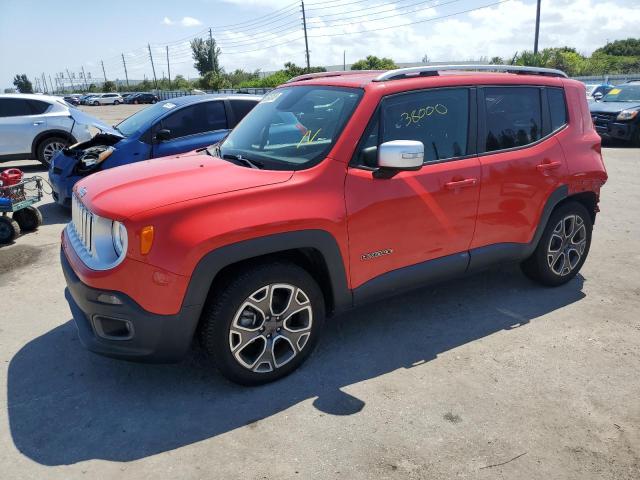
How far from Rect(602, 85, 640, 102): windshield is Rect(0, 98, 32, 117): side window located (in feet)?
49.3

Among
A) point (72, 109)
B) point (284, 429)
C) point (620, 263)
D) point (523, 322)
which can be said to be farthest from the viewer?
point (72, 109)

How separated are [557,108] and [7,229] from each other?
599cm

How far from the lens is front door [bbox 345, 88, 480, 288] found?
3.27 meters

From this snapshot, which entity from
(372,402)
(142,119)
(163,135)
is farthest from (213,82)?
(372,402)

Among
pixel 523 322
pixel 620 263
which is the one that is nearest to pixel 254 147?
pixel 523 322

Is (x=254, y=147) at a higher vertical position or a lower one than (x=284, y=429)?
higher

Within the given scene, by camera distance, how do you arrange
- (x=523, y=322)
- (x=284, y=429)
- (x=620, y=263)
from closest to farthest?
(x=284, y=429), (x=523, y=322), (x=620, y=263)

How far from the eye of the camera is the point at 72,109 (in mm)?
10945

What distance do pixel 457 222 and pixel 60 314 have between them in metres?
3.23

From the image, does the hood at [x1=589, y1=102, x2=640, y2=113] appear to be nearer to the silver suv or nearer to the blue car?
the blue car

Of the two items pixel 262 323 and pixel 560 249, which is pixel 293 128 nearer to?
pixel 262 323

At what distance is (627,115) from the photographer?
43.6ft

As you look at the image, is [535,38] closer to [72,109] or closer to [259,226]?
[72,109]

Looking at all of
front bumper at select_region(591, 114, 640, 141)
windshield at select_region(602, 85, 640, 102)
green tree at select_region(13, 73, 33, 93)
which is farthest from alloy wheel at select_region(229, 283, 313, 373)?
green tree at select_region(13, 73, 33, 93)
